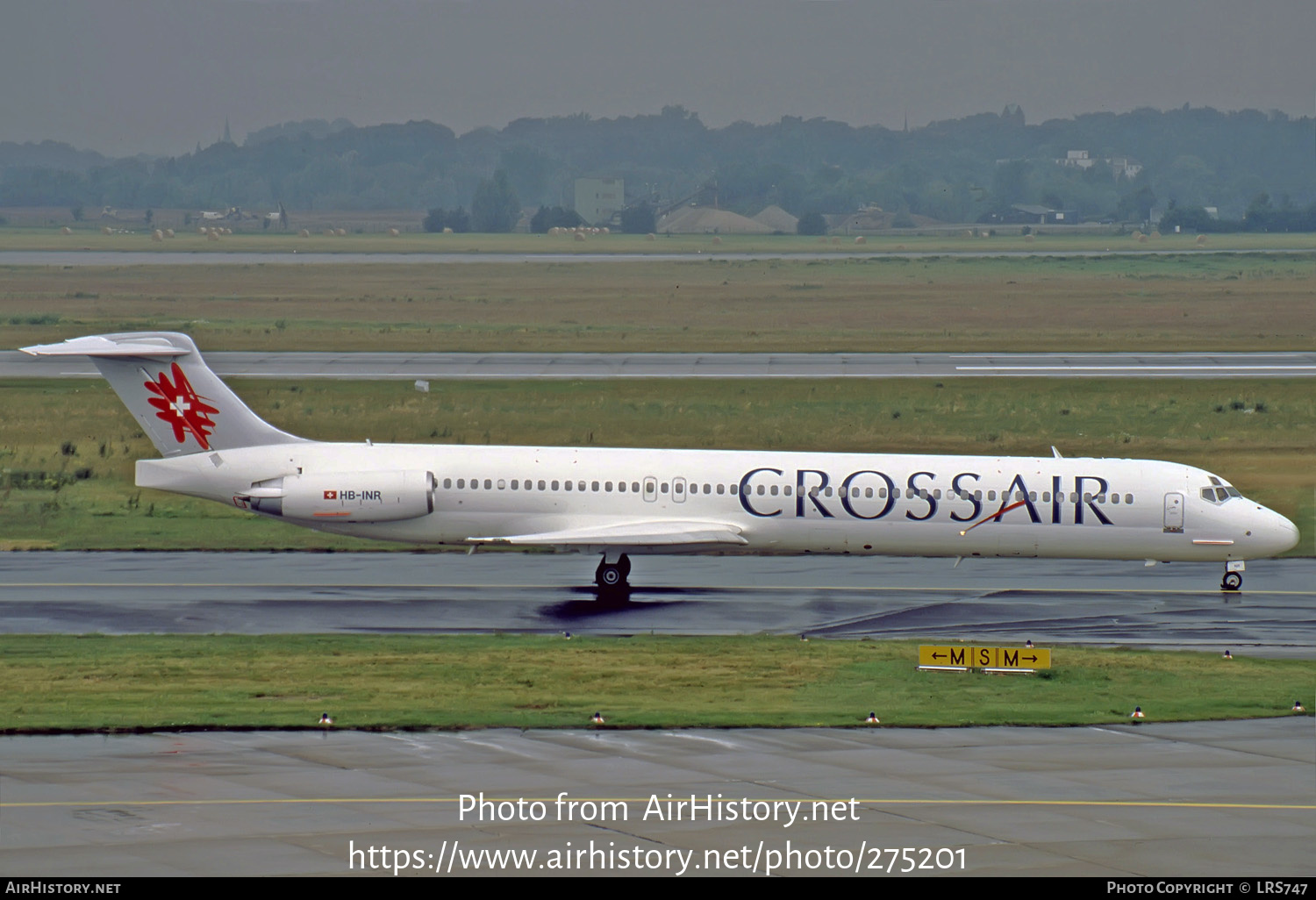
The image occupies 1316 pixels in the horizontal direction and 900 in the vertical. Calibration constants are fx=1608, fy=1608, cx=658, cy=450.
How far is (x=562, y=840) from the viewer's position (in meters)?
16.8

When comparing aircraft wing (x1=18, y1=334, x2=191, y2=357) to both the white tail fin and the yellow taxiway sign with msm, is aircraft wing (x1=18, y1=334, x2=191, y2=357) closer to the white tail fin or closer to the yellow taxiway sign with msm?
the white tail fin

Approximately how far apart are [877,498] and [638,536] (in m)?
5.34

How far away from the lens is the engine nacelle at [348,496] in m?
34.8

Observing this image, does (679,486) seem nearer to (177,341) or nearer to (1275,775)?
(177,341)

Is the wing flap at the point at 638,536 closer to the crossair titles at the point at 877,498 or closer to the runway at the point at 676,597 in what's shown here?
the crossair titles at the point at 877,498

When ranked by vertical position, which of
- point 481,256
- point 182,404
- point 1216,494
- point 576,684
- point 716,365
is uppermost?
point 481,256

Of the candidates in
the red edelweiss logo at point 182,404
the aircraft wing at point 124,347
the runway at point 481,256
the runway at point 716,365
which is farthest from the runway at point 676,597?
the runway at point 481,256

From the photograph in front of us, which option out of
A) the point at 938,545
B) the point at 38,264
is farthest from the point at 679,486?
the point at 38,264

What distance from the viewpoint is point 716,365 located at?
7525 cm

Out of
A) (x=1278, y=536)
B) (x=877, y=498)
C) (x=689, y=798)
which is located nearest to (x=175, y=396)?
(x=877, y=498)

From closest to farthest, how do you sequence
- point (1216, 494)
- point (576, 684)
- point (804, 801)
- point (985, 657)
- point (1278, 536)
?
point (804, 801) < point (576, 684) < point (985, 657) < point (1278, 536) < point (1216, 494)

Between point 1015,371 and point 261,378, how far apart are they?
33.2 metres

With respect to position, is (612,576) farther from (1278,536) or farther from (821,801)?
(821,801)

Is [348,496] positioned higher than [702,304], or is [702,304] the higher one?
[702,304]
